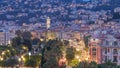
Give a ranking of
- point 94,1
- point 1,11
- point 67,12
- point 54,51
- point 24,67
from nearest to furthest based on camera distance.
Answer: point 24,67 → point 54,51 → point 67,12 → point 1,11 → point 94,1

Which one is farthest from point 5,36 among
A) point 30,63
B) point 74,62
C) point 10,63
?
point 10,63

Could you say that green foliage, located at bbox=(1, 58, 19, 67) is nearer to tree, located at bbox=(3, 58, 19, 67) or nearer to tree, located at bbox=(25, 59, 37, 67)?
tree, located at bbox=(3, 58, 19, 67)

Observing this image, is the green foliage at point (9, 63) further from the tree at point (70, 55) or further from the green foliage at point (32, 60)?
the tree at point (70, 55)

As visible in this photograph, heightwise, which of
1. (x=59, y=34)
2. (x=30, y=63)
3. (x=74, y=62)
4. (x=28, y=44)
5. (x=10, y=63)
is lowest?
(x=59, y=34)

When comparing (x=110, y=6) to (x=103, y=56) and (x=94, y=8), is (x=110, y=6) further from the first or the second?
(x=103, y=56)

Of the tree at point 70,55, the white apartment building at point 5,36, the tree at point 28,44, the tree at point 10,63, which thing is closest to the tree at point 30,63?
the tree at point 10,63

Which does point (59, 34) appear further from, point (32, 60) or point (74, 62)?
point (32, 60)

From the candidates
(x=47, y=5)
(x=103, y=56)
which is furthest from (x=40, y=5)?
(x=103, y=56)

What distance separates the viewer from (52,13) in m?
124

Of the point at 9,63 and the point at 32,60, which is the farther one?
the point at 32,60

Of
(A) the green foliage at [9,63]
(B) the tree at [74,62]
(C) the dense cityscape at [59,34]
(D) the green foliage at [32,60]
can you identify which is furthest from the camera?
(C) the dense cityscape at [59,34]

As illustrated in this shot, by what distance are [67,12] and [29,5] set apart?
57.2ft

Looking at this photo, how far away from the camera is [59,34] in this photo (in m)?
76.9

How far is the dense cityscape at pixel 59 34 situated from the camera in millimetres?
39688
